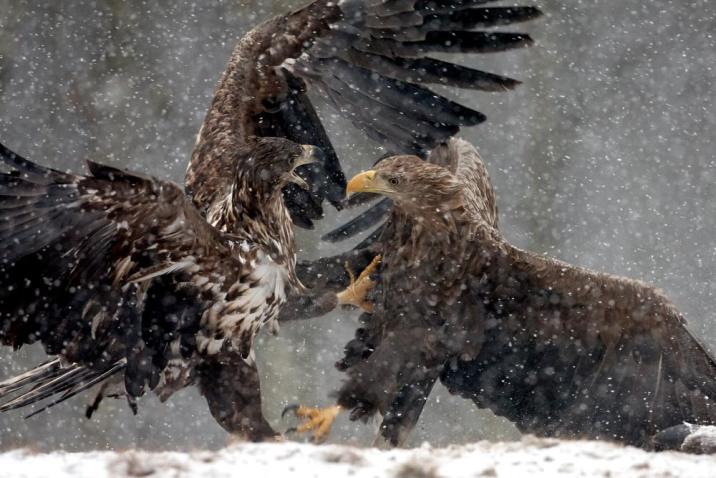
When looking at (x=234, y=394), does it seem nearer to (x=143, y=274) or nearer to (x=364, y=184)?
(x=143, y=274)

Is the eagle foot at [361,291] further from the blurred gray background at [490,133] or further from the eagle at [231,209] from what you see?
the blurred gray background at [490,133]

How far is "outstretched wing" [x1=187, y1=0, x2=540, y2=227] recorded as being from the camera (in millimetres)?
4629

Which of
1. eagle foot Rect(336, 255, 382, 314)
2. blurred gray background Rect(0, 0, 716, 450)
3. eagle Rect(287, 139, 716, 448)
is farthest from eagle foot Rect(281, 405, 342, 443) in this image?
blurred gray background Rect(0, 0, 716, 450)

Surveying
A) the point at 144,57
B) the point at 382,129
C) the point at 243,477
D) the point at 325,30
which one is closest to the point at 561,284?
the point at 382,129

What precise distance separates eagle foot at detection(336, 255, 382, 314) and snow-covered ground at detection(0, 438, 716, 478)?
158 cm

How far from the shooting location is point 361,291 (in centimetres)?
474

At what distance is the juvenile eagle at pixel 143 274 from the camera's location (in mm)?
3535

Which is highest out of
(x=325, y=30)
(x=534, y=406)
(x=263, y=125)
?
(x=325, y=30)

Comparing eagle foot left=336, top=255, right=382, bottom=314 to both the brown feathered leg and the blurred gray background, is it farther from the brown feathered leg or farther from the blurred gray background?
the blurred gray background

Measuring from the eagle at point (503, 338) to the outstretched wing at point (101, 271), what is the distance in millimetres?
753

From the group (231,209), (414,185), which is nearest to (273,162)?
(231,209)

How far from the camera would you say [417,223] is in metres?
4.40

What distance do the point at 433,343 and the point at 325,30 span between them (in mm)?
1589

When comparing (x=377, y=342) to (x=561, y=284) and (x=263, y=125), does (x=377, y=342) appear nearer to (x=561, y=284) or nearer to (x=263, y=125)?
(x=561, y=284)
